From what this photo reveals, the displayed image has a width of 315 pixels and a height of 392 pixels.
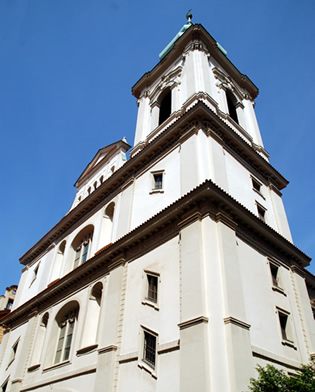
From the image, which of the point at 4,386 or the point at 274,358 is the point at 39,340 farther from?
the point at 274,358

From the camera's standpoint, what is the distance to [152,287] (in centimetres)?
1418

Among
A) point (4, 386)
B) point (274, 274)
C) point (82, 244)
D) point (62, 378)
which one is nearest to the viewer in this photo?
point (274, 274)

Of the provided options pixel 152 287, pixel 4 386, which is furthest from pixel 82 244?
pixel 152 287

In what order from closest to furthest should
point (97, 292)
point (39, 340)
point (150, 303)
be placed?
point (150, 303) → point (97, 292) → point (39, 340)

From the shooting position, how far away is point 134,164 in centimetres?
2009

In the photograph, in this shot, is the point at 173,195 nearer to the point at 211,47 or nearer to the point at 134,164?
the point at 134,164

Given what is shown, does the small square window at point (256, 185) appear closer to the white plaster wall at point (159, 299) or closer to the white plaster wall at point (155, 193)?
the white plaster wall at point (155, 193)

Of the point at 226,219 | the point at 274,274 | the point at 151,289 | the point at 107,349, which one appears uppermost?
the point at 226,219

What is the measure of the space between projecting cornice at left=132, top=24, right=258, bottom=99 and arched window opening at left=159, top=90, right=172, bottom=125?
2.93 metres

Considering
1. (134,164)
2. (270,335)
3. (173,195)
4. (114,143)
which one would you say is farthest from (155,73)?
(270,335)

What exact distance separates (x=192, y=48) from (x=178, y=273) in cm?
1795

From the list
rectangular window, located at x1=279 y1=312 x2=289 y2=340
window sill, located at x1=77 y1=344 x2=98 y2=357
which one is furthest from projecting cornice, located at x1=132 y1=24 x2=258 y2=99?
window sill, located at x1=77 y1=344 x2=98 y2=357

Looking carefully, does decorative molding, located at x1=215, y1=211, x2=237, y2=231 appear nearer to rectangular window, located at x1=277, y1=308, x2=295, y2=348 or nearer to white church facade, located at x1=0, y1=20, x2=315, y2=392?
white church facade, located at x1=0, y1=20, x2=315, y2=392

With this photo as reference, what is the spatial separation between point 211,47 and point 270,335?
20.9 meters
